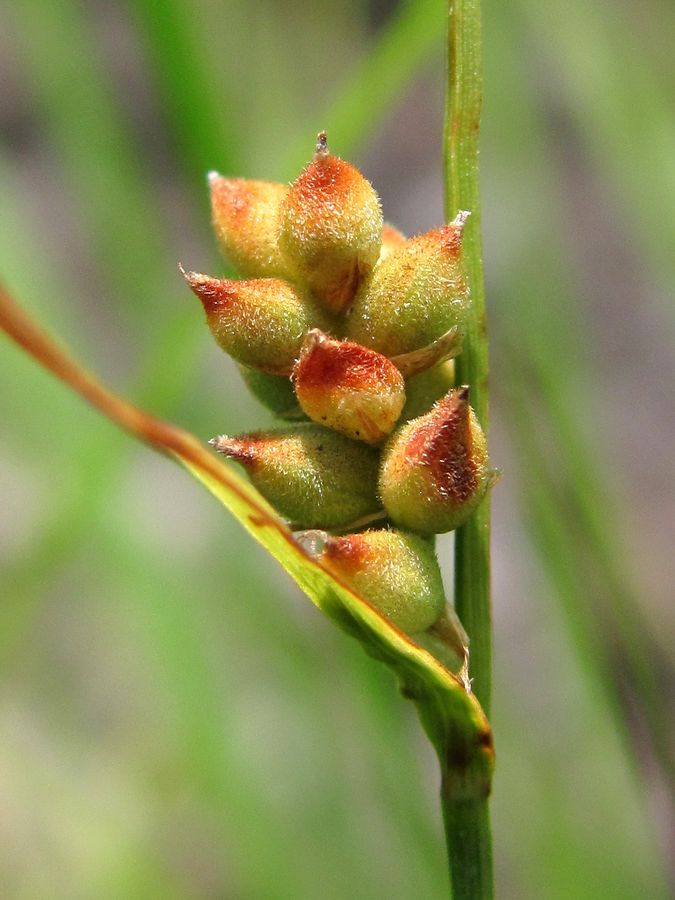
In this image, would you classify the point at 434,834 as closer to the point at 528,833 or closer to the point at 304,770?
the point at 528,833

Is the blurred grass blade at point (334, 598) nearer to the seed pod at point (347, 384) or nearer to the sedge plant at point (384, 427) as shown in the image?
the sedge plant at point (384, 427)

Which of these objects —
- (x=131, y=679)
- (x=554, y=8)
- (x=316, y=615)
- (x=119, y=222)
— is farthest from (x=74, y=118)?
(x=131, y=679)

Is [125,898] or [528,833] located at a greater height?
[125,898]

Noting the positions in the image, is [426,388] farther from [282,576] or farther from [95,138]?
[282,576]

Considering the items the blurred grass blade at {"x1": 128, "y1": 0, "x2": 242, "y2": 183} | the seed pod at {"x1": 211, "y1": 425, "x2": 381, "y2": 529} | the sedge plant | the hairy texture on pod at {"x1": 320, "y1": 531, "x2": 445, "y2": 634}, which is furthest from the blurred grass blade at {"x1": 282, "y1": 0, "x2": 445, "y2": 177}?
the hairy texture on pod at {"x1": 320, "y1": 531, "x2": 445, "y2": 634}

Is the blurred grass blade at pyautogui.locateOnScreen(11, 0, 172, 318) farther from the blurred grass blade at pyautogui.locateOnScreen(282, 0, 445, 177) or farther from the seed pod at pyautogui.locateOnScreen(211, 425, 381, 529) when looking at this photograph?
the seed pod at pyautogui.locateOnScreen(211, 425, 381, 529)

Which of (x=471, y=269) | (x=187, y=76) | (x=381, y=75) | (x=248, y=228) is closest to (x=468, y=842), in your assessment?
(x=471, y=269)
